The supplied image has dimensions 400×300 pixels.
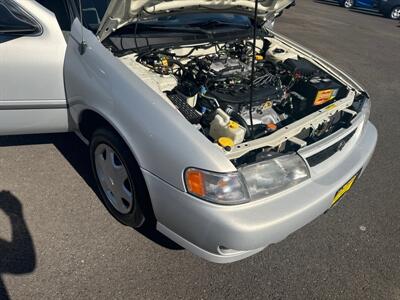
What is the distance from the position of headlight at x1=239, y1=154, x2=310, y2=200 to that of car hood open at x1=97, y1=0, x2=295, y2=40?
1262 mm

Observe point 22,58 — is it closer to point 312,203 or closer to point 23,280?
point 23,280

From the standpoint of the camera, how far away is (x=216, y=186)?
1666 millimetres

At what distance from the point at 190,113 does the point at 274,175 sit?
2.04ft

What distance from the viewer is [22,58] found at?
7.25 ft

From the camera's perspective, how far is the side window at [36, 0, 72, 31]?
2.41 meters

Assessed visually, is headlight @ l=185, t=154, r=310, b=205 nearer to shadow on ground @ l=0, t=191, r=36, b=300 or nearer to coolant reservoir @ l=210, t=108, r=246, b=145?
coolant reservoir @ l=210, t=108, r=246, b=145

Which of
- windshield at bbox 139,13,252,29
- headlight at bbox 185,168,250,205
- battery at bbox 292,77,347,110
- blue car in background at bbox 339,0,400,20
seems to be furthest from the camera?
blue car in background at bbox 339,0,400,20

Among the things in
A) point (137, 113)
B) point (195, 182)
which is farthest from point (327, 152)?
point (137, 113)

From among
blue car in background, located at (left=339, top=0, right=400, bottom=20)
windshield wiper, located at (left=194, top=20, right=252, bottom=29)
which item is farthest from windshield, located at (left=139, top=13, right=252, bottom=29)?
blue car in background, located at (left=339, top=0, right=400, bottom=20)

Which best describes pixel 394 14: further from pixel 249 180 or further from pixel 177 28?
pixel 249 180

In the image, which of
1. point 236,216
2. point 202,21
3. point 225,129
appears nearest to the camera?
point 236,216

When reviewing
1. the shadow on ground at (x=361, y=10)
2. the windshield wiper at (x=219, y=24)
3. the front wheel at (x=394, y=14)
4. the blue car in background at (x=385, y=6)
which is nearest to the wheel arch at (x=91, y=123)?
the windshield wiper at (x=219, y=24)

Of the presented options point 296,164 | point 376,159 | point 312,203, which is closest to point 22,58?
point 296,164

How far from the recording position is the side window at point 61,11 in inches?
94.8
